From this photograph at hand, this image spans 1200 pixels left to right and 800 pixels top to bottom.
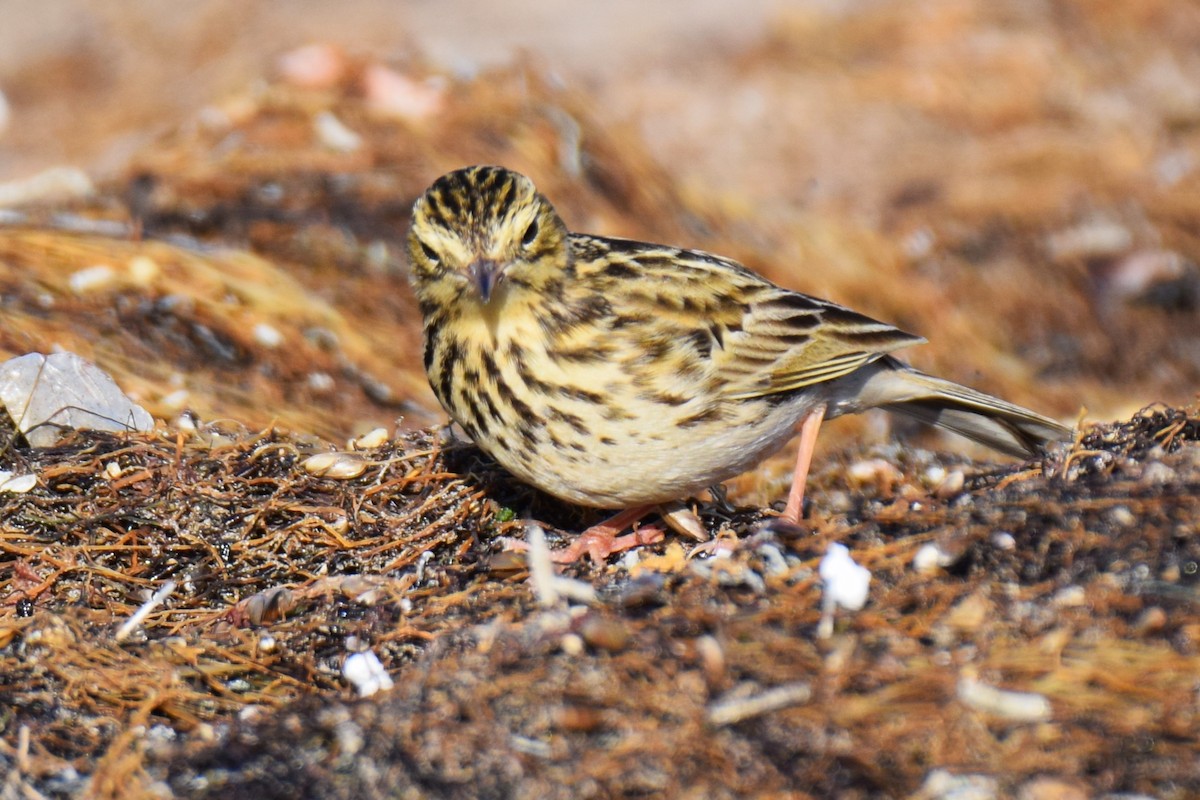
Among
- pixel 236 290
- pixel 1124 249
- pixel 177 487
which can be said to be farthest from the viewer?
pixel 1124 249

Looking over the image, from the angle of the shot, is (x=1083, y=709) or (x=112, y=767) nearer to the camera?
(x=1083, y=709)

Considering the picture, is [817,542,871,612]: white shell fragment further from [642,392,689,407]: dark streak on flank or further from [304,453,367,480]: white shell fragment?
[304,453,367,480]: white shell fragment

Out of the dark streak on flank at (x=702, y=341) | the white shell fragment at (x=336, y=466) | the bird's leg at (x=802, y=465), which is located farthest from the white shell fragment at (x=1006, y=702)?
the white shell fragment at (x=336, y=466)

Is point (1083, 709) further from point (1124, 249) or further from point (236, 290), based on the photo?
point (1124, 249)

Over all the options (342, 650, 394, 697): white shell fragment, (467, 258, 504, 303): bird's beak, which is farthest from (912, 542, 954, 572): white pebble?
(342, 650, 394, 697): white shell fragment

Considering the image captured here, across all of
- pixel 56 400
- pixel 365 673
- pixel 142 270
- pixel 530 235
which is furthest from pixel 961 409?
pixel 142 270

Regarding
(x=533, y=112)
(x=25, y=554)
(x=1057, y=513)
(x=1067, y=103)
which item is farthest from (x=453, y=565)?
(x=1067, y=103)
